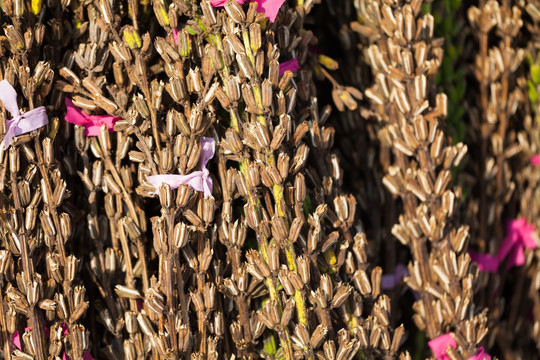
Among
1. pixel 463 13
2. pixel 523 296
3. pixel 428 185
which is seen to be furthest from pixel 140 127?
pixel 523 296

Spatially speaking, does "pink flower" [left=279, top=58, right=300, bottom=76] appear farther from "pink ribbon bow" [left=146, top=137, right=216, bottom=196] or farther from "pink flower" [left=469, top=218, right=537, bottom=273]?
"pink flower" [left=469, top=218, right=537, bottom=273]

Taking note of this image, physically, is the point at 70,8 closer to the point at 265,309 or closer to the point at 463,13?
the point at 265,309

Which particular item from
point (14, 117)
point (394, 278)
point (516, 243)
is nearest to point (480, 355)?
point (394, 278)

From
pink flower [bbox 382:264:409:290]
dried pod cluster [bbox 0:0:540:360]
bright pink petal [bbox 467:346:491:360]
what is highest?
dried pod cluster [bbox 0:0:540:360]

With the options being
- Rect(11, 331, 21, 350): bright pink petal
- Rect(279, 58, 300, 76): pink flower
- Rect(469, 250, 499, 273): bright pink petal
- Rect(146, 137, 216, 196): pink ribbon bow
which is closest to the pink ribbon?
Rect(11, 331, 21, 350): bright pink petal

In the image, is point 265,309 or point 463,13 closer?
point 265,309

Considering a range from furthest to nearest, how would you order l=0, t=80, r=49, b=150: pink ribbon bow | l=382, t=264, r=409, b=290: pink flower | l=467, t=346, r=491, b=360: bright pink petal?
l=382, t=264, r=409, b=290: pink flower → l=467, t=346, r=491, b=360: bright pink petal → l=0, t=80, r=49, b=150: pink ribbon bow

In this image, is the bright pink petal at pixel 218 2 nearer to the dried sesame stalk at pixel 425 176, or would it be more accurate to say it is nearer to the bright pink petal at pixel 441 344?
the dried sesame stalk at pixel 425 176

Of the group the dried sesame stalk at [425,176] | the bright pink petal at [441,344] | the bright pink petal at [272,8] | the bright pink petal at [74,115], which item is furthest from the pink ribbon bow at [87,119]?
the bright pink petal at [441,344]
